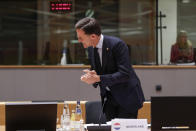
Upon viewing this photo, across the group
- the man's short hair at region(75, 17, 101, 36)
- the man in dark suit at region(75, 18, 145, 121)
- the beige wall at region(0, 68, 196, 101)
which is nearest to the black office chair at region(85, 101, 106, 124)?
the man in dark suit at region(75, 18, 145, 121)

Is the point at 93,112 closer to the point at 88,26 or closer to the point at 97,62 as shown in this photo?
the point at 97,62

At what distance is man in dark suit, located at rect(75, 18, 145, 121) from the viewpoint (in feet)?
9.82

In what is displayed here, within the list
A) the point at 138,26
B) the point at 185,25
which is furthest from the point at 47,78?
the point at 138,26

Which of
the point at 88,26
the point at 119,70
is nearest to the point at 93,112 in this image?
the point at 119,70

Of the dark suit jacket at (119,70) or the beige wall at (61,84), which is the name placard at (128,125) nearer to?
the dark suit jacket at (119,70)

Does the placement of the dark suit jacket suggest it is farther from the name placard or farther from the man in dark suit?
the name placard

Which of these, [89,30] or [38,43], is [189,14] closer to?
[38,43]

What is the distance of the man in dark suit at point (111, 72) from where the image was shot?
2.99 meters

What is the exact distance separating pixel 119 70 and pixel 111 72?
14cm

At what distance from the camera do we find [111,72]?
316 centimetres

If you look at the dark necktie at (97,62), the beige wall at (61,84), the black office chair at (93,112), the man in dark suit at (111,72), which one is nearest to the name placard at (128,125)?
the man in dark suit at (111,72)

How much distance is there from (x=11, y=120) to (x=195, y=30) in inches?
325

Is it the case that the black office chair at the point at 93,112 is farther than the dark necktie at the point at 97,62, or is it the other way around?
the black office chair at the point at 93,112

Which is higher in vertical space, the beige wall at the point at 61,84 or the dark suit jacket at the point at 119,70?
the dark suit jacket at the point at 119,70
